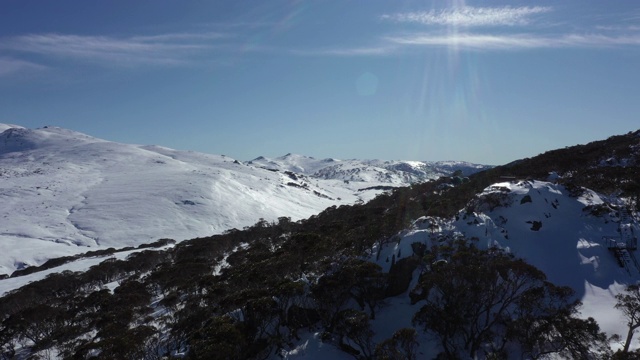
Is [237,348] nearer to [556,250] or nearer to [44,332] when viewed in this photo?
[556,250]

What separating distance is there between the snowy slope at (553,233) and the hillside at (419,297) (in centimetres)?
15

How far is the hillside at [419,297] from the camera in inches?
1022

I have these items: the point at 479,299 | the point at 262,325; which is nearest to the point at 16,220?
the point at 262,325

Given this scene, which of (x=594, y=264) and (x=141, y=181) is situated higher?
(x=594, y=264)

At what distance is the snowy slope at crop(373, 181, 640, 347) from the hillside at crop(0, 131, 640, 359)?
15 centimetres

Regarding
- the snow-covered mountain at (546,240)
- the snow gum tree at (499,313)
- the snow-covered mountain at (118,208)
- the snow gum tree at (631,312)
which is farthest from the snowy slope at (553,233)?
the snow-covered mountain at (118,208)

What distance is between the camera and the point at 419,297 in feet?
103

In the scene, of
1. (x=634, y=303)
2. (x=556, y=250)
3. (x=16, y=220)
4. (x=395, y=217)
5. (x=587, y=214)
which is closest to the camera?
(x=634, y=303)

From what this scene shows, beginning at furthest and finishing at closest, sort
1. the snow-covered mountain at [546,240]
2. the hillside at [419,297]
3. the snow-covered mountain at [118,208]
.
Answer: the snow-covered mountain at [118,208] < the snow-covered mountain at [546,240] < the hillside at [419,297]

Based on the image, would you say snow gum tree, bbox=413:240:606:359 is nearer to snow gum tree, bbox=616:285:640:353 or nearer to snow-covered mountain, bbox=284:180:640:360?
snow gum tree, bbox=616:285:640:353

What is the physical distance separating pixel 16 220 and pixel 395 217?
430ft

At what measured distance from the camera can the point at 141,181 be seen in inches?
6924

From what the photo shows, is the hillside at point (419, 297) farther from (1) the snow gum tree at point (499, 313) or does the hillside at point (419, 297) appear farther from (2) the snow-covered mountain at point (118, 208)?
(2) the snow-covered mountain at point (118, 208)

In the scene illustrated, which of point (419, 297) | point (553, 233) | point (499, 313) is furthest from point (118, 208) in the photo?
point (553, 233)
